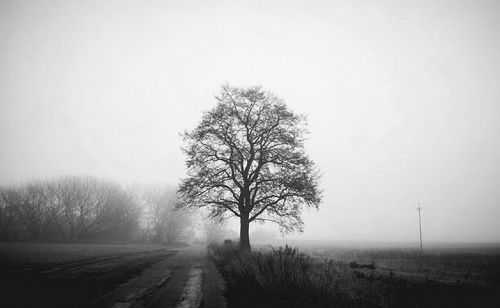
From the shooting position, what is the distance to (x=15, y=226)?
46938 millimetres

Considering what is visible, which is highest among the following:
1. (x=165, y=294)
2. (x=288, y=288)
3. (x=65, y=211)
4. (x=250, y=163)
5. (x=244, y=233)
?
(x=250, y=163)

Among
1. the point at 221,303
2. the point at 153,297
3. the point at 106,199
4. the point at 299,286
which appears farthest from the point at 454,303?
the point at 106,199

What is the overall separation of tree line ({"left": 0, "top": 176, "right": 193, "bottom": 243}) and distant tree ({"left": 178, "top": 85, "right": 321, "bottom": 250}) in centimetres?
4186

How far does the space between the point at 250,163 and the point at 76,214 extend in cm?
4884

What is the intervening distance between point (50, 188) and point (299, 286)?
60.6 m

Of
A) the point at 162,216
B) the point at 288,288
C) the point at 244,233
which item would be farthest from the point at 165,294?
the point at 162,216

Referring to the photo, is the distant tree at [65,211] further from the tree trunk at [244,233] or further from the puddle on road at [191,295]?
the puddle on road at [191,295]

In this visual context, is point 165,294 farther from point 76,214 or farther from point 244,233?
point 76,214

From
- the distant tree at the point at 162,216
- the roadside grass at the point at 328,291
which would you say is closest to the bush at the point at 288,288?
the roadside grass at the point at 328,291

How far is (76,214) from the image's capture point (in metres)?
53.5

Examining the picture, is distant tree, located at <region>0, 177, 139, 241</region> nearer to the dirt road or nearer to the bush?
the dirt road

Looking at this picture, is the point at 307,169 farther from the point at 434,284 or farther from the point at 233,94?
the point at 434,284

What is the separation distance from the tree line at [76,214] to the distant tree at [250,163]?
41860mm

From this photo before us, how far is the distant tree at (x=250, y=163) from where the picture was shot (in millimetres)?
20688
